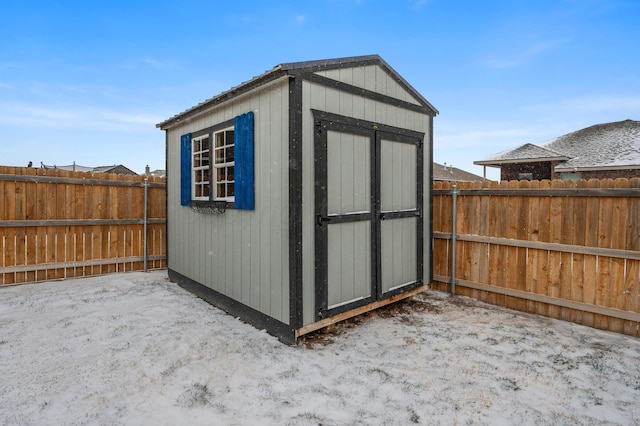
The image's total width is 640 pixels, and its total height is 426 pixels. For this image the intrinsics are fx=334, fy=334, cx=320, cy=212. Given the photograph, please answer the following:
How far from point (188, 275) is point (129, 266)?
2.22 meters

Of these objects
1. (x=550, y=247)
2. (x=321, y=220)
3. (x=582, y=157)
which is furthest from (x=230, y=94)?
(x=582, y=157)

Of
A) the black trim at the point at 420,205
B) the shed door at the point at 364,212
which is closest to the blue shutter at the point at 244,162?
the shed door at the point at 364,212

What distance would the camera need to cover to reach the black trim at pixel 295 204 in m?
3.22

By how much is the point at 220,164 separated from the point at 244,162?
76cm

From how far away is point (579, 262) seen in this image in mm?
4031

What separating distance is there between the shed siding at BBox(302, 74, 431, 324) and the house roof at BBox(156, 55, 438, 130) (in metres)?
0.07

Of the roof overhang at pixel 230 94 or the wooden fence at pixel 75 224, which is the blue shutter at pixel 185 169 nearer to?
the roof overhang at pixel 230 94

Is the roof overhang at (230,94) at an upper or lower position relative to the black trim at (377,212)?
upper

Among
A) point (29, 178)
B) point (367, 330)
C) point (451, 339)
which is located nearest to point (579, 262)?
point (451, 339)

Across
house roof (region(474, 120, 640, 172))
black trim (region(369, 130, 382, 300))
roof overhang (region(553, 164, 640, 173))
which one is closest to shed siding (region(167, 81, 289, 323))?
black trim (region(369, 130, 382, 300))

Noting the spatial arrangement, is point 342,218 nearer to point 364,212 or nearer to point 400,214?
point 364,212

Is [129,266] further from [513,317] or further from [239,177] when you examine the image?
[513,317]

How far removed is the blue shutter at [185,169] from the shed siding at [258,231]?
22cm

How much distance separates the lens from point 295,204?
3.24 metres
